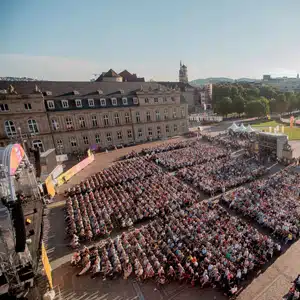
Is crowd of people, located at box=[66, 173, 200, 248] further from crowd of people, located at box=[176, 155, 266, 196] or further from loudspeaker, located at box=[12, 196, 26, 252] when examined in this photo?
loudspeaker, located at box=[12, 196, 26, 252]

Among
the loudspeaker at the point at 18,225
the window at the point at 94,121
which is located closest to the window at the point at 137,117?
the window at the point at 94,121

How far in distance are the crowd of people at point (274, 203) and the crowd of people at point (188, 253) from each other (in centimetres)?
209

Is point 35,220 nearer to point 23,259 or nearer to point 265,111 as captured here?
point 23,259

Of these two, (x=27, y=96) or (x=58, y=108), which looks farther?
(x=58, y=108)

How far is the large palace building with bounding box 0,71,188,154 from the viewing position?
42.1 meters

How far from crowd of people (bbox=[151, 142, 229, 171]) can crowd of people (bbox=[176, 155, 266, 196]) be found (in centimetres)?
181

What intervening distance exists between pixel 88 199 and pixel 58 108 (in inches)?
1155

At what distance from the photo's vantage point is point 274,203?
19.8 metres

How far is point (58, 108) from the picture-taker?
45594mm

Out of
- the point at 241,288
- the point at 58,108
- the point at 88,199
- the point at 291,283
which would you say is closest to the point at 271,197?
the point at 291,283

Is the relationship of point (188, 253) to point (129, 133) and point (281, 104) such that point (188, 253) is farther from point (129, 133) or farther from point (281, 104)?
point (281, 104)

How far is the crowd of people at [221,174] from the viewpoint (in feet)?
83.7

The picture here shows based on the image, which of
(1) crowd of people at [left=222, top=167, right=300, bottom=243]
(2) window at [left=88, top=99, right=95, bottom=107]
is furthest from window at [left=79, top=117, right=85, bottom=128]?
(1) crowd of people at [left=222, top=167, right=300, bottom=243]

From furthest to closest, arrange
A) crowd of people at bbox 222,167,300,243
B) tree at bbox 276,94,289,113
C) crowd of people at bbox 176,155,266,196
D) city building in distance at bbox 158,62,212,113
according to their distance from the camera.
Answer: city building in distance at bbox 158,62,212,113 < tree at bbox 276,94,289,113 < crowd of people at bbox 176,155,266,196 < crowd of people at bbox 222,167,300,243
